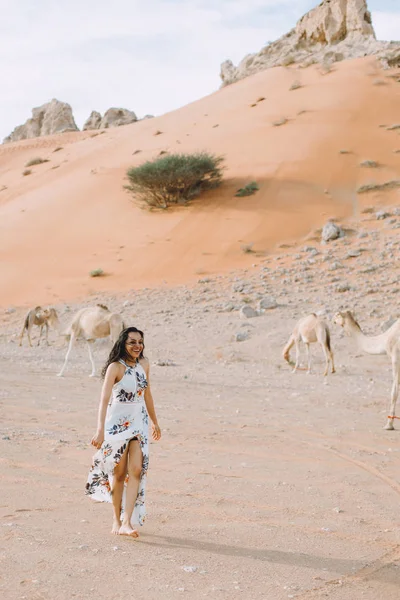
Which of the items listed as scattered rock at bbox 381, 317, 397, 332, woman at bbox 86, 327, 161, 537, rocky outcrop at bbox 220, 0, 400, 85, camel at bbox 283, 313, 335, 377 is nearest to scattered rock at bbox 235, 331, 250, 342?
camel at bbox 283, 313, 335, 377

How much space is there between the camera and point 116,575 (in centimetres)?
447

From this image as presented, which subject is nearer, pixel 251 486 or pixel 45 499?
pixel 45 499

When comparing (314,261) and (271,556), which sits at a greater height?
(314,261)

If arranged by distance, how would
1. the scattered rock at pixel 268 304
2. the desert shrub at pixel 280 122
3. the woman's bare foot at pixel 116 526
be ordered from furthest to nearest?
the desert shrub at pixel 280 122 → the scattered rock at pixel 268 304 → the woman's bare foot at pixel 116 526

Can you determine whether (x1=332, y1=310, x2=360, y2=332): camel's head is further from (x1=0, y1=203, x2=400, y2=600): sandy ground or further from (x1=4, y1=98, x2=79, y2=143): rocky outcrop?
(x1=4, y1=98, x2=79, y2=143): rocky outcrop

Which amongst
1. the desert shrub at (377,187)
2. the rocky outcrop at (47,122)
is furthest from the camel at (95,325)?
the rocky outcrop at (47,122)

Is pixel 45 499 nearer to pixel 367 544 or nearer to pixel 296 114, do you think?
pixel 367 544

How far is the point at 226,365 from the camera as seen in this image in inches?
651

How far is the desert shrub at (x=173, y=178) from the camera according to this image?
34250mm

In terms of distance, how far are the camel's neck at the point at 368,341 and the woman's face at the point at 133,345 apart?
232 inches

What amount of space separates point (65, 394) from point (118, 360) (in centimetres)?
676

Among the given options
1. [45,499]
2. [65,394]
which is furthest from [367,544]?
[65,394]

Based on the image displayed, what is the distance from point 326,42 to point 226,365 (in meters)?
48.9

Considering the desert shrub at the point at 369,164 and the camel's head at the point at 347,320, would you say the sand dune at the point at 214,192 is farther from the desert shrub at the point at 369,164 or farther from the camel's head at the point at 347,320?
the camel's head at the point at 347,320
